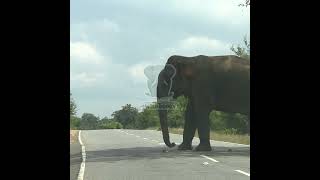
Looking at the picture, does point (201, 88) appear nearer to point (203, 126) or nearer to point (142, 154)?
point (203, 126)

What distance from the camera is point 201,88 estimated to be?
21.8 metres

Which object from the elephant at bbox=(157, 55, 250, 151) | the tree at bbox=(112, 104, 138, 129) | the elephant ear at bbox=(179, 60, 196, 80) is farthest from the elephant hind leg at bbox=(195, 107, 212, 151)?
the tree at bbox=(112, 104, 138, 129)

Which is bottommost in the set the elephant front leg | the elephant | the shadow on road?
the shadow on road

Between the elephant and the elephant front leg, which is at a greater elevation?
the elephant

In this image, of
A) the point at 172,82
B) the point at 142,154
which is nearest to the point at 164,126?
the point at 142,154

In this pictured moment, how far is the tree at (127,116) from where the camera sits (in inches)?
3524

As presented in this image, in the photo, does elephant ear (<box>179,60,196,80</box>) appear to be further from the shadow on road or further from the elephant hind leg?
the shadow on road

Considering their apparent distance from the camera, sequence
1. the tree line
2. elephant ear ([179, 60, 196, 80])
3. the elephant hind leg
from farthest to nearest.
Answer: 1. the tree line
2. elephant ear ([179, 60, 196, 80])
3. the elephant hind leg

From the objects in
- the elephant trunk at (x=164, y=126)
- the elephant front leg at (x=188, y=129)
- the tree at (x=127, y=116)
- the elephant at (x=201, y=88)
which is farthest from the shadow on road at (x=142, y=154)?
the tree at (x=127, y=116)

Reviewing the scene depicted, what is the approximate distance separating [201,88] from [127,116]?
72.0 m

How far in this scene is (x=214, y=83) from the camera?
22641 mm

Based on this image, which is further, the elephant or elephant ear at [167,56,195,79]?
elephant ear at [167,56,195,79]

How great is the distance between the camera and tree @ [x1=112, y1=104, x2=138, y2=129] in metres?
89.5

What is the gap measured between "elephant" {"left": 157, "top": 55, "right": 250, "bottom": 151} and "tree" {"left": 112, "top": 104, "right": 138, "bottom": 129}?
65.3m
